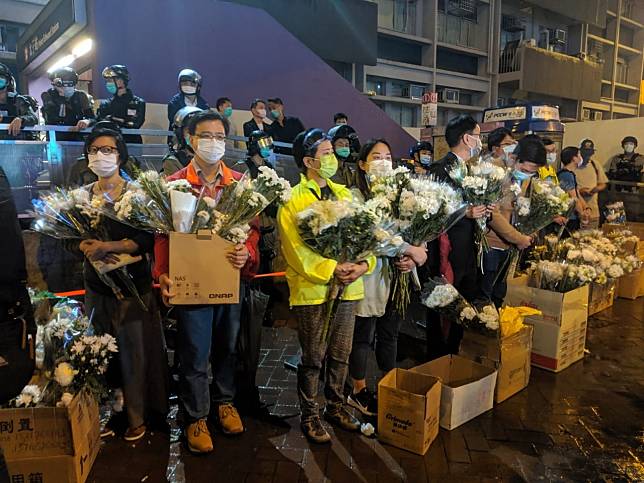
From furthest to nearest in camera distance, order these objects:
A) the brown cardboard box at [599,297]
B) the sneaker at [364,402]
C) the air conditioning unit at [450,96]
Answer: the air conditioning unit at [450,96] < the brown cardboard box at [599,297] < the sneaker at [364,402]

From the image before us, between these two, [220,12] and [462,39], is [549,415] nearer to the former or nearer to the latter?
[220,12]

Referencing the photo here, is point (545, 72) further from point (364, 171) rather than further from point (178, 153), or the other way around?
point (364, 171)

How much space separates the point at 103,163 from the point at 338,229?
145 cm

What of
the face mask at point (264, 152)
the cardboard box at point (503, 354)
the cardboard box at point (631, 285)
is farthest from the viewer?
the cardboard box at point (631, 285)

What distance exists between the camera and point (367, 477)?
2.66 meters

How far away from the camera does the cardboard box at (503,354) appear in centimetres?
338

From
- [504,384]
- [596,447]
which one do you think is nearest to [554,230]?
[504,384]

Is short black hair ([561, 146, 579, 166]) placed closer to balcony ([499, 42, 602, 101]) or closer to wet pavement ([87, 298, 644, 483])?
wet pavement ([87, 298, 644, 483])

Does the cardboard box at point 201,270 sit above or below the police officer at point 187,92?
below

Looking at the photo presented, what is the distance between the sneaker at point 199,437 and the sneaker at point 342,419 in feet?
2.48

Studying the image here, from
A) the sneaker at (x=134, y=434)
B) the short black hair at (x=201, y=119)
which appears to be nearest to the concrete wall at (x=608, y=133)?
the short black hair at (x=201, y=119)

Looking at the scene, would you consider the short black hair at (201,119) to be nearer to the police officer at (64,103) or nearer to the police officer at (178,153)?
the police officer at (178,153)

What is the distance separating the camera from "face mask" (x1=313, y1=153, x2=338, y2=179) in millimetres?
2891

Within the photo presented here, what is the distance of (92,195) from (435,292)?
2315mm
